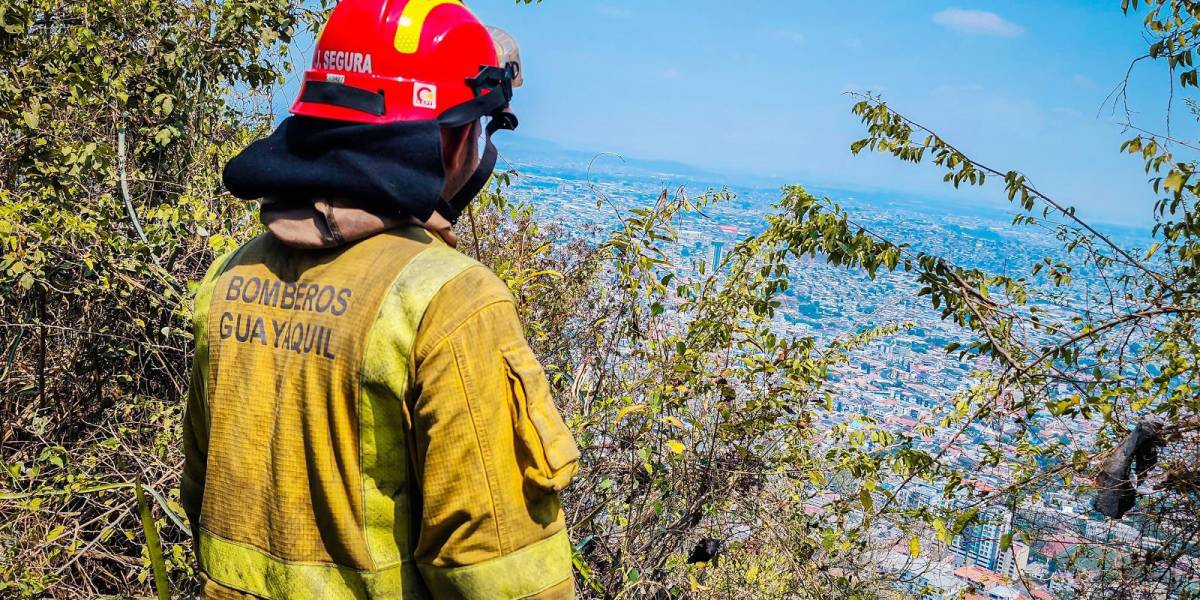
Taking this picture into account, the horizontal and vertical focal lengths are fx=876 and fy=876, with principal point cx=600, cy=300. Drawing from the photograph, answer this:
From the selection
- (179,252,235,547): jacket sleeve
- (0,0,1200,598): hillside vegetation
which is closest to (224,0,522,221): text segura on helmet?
(179,252,235,547): jacket sleeve

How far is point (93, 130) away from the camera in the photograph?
15.5 feet

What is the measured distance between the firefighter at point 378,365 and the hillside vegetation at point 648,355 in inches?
84.9

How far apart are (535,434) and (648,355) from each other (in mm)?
2838

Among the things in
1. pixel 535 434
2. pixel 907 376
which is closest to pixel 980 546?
pixel 907 376

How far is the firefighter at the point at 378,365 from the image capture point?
1340 millimetres

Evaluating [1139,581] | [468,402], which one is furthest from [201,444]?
[1139,581]

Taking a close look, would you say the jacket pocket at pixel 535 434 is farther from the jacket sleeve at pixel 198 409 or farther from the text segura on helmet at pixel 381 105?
the jacket sleeve at pixel 198 409

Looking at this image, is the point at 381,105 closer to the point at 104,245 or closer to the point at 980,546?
the point at 104,245

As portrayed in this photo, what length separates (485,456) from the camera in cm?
133

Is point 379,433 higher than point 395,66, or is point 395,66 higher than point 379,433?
point 395,66

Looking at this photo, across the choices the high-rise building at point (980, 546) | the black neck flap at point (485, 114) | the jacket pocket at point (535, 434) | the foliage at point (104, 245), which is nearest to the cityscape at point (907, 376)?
the high-rise building at point (980, 546)

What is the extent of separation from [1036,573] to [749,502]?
1.64 m

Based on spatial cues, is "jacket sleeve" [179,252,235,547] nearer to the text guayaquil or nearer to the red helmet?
the text guayaquil

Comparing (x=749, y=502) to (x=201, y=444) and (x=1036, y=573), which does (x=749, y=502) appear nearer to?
(x=1036, y=573)
